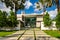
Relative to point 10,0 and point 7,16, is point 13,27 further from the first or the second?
point 10,0

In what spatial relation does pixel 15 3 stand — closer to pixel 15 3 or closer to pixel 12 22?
pixel 15 3

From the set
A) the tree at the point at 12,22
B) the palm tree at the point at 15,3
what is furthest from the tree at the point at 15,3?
the tree at the point at 12,22

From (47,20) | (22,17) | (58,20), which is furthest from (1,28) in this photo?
(22,17)

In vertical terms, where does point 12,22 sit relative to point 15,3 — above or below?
below

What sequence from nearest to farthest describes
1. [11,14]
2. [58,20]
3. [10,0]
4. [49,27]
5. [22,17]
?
[58,20] → [49,27] → [11,14] → [10,0] → [22,17]

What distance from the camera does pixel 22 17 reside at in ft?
211

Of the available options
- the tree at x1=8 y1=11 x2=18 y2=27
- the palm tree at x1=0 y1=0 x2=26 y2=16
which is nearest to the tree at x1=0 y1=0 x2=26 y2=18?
the palm tree at x1=0 y1=0 x2=26 y2=16

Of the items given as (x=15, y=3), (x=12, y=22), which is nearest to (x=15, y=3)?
(x=15, y=3)

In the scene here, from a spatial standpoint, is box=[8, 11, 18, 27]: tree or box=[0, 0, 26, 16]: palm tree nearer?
box=[8, 11, 18, 27]: tree

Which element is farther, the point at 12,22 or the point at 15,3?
the point at 15,3

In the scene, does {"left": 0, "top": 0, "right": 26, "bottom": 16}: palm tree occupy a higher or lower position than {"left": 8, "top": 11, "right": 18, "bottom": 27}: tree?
higher

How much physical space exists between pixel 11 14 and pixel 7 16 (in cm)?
128

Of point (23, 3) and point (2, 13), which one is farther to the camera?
point (23, 3)

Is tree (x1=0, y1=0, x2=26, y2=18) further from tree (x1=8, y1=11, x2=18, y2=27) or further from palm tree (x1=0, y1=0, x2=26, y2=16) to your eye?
tree (x1=8, y1=11, x2=18, y2=27)
